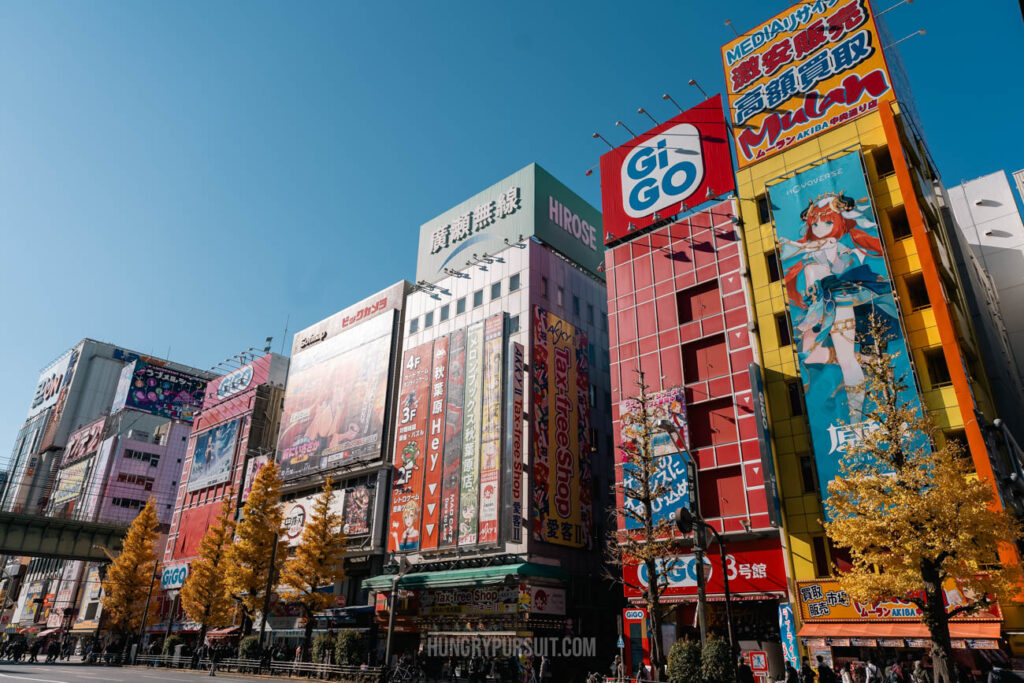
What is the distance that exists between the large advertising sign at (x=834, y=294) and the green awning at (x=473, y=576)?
1638cm

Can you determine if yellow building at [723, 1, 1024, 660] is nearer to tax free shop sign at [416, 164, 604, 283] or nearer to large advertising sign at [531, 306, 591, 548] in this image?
large advertising sign at [531, 306, 591, 548]

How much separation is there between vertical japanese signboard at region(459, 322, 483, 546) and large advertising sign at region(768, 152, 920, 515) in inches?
815

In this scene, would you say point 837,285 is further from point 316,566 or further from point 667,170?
point 316,566

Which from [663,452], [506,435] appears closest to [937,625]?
[663,452]

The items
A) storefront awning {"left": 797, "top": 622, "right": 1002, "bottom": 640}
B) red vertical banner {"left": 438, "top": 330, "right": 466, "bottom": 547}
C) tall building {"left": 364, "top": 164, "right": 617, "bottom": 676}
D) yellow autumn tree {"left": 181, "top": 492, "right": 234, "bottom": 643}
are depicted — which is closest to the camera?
storefront awning {"left": 797, "top": 622, "right": 1002, "bottom": 640}

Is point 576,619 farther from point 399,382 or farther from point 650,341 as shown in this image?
point 399,382

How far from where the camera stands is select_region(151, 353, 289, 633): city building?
2581 inches

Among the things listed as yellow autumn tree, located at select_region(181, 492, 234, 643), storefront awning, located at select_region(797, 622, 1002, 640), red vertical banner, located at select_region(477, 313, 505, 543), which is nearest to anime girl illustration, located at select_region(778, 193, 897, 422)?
storefront awning, located at select_region(797, 622, 1002, 640)

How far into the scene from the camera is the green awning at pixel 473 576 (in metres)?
37.0

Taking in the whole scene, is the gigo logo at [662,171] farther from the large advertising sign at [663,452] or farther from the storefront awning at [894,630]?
the storefront awning at [894,630]

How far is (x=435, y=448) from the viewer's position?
45.5 meters

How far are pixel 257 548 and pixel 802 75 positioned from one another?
152 feet

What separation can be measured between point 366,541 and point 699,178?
3402cm

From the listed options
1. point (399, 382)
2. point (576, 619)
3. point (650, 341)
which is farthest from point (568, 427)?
point (399, 382)
